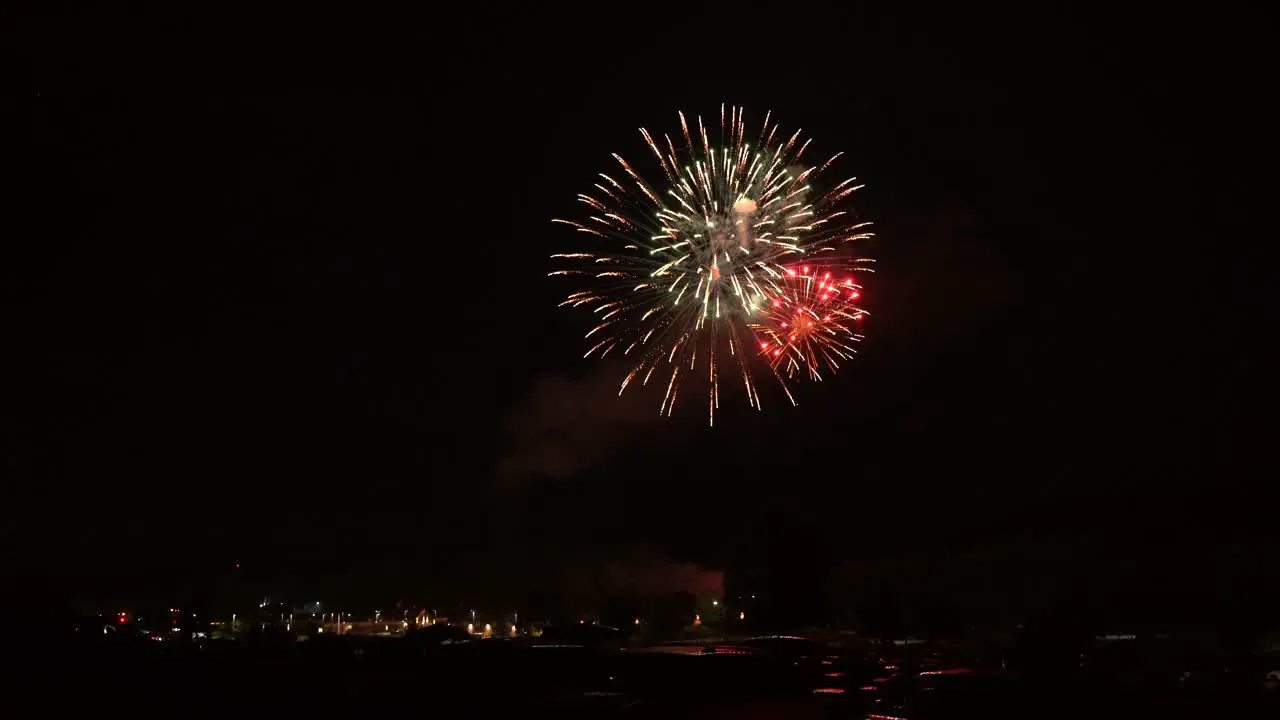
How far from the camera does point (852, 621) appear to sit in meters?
71.1

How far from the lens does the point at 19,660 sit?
16.8 meters

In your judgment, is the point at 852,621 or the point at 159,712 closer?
the point at 159,712

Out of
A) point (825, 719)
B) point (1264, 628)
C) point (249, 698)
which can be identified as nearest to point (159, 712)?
point (249, 698)

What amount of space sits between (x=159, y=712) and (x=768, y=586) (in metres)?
56.7

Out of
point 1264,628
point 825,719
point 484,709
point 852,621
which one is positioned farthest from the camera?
point 852,621

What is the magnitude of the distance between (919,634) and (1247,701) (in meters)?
47.3

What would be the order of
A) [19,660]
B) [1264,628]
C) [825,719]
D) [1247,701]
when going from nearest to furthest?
[1247,701] → [825,719] → [19,660] → [1264,628]

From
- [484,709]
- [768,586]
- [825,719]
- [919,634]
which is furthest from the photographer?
[768,586]

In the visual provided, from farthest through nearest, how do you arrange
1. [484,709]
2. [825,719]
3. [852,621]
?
[852,621], [825,719], [484,709]

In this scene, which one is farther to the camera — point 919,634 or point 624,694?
point 919,634

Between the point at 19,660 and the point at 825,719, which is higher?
the point at 19,660

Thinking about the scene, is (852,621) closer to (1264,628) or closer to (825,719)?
(1264,628)

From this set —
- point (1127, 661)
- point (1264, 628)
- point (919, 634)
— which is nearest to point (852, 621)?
point (919, 634)

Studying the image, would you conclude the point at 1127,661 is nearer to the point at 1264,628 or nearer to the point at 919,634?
the point at 1264,628
